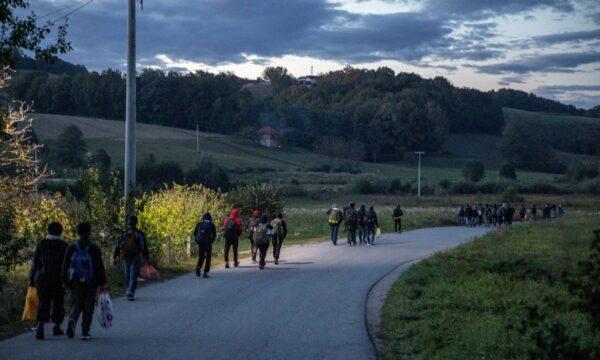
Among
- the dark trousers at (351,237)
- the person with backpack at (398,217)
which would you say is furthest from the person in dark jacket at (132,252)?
the person with backpack at (398,217)

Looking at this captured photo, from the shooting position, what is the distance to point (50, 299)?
1055 centimetres

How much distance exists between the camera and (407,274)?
18.5m

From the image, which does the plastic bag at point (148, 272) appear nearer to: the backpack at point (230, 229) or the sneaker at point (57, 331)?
the backpack at point (230, 229)

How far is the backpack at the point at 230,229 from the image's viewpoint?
65.4 ft

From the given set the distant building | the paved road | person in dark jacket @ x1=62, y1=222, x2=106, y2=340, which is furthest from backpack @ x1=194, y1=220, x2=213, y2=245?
the distant building

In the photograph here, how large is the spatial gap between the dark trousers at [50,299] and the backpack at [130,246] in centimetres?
338

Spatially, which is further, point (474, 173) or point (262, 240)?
point (474, 173)

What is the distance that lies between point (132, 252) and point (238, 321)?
3335 millimetres

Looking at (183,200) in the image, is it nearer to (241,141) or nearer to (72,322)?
(72,322)

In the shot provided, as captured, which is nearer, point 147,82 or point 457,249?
point 457,249

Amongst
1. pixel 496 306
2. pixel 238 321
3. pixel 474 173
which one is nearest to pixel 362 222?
pixel 496 306

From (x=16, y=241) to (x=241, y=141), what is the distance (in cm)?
10379

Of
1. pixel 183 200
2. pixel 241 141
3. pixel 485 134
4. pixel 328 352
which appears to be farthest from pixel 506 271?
pixel 485 134

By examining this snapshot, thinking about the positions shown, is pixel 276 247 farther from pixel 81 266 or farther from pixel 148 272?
pixel 81 266
